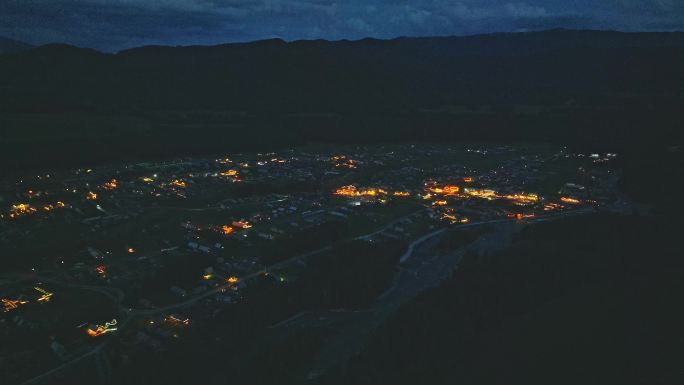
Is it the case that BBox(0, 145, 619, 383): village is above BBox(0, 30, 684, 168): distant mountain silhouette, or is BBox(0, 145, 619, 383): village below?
below

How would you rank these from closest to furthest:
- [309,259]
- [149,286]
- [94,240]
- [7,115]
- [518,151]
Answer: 1. [149,286]
2. [309,259]
3. [94,240]
4. [518,151]
5. [7,115]

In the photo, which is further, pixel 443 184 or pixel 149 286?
pixel 443 184

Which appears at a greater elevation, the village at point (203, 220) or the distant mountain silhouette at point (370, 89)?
the distant mountain silhouette at point (370, 89)

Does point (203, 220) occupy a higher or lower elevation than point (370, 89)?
lower

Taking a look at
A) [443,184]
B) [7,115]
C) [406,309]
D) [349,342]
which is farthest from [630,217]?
[7,115]

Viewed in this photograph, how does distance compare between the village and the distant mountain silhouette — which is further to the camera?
the distant mountain silhouette

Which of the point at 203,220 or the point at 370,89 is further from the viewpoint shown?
the point at 370,89

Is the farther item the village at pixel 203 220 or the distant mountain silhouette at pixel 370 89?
the distant mountain silhouette at pixel 370 89

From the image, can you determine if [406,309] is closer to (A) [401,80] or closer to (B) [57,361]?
(B) [57,361]
